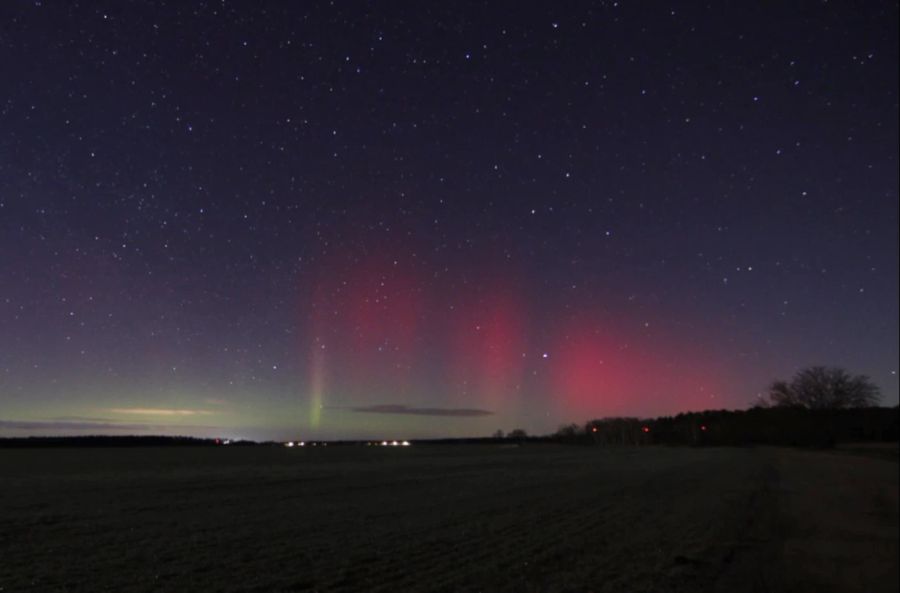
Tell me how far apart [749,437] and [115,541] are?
132 meters

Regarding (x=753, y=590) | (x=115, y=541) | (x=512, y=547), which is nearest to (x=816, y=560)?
(x=753, y=590)

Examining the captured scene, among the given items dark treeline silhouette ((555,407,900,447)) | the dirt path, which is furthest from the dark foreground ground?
Answer: dark treeline silhouette ((555,407,900,447))

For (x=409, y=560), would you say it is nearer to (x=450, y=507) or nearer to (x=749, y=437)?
(x=450, y=507)

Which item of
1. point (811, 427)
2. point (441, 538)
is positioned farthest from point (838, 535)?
point (811, 427)

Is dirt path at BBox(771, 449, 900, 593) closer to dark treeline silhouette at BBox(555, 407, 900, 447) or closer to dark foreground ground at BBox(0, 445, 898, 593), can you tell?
dark foreground ground at BBox(0, 445, 898, 593)

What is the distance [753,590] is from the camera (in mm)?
12039

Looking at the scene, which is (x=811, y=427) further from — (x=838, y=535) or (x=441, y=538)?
(x=441, y=538)

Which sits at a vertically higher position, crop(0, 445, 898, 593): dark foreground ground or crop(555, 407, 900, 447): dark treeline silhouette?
crop(555, 407, 900, 447): dark treeline silhouette

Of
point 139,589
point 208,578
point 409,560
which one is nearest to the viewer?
point 139,589

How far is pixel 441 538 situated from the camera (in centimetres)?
1593

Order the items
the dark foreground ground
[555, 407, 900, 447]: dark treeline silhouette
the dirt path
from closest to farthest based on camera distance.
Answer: the dark foreground ground, the dirt path, [555, 407, 900, 447]: dark treeline silhouette

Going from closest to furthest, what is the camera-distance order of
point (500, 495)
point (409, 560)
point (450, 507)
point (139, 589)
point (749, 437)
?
point (139, 589), point (409, 560), point (450, 507), point (500, 495), point (749, 437)

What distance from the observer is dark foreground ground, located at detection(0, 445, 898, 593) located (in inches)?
470

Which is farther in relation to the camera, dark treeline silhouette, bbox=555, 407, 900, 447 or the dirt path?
dark treeline silhouette, bbox=555, 407, 900, 447
